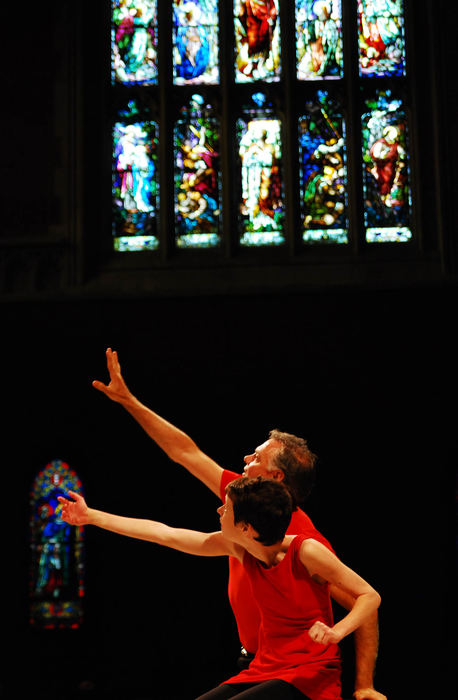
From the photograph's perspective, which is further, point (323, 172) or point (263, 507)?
point (323, 172)

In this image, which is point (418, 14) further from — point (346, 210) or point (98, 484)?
point (98, 484)

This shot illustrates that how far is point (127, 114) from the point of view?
829cm

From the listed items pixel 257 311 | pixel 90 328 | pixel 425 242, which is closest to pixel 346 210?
pixel 425 242

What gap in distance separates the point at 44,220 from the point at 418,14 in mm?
3566

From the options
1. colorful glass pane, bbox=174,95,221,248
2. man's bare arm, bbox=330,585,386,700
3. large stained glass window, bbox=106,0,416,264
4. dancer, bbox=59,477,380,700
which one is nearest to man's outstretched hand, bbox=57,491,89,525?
dancer, bbox=59,477,380,700

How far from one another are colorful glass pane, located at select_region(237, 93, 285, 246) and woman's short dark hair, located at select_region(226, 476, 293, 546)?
5.60 meters

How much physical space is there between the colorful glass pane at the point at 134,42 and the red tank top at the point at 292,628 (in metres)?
6.47

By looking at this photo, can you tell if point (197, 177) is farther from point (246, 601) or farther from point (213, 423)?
point (246, 601)

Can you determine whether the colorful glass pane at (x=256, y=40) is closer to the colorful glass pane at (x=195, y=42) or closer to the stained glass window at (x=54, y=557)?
the colorful glass pane at (x=195, y=42)

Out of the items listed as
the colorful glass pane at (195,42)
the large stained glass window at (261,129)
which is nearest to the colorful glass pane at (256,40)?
the large stained glass window at (261,129)

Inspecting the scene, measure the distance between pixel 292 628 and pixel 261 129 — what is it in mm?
6218

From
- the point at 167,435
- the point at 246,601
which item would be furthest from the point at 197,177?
the point at 246,601

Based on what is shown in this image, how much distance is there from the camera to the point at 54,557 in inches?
305

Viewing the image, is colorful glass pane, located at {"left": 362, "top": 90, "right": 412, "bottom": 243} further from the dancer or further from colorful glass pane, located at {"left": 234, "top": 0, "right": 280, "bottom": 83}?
the dancer
